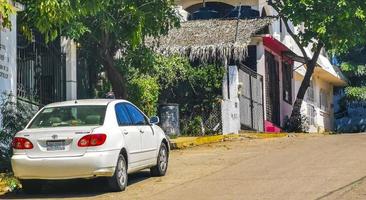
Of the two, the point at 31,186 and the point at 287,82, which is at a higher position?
the point at 287,82

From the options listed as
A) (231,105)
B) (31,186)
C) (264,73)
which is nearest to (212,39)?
(231,105)

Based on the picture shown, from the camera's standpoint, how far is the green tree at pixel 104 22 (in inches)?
500

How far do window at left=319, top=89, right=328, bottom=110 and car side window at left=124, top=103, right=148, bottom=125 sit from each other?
94.8 ft

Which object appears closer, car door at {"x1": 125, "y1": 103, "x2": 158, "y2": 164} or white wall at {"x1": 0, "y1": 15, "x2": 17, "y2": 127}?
car door at {"x1": 125, "y1": 103, "x2": 158, "y2": 164}

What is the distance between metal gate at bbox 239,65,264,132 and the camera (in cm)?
2511

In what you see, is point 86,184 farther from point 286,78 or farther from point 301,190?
point 286,78

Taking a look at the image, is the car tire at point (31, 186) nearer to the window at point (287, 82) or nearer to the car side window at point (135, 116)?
the car side window at point (135, 116)

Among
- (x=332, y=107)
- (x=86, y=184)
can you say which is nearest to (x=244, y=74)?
(x=86, y=184)

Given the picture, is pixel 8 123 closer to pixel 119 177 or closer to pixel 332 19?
pixel 119 177

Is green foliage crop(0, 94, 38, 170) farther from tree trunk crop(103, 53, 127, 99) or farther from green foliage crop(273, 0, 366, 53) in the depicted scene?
green foliage crop(273, 0, 366, 53)

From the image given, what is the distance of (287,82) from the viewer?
108 feet

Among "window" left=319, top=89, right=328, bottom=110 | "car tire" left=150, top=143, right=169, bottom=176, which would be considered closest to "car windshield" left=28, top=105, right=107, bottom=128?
"car tire" left=150, top=143, right=169, bottom=176

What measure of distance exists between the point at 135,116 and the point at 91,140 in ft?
6.37

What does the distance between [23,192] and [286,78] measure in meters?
22.5
